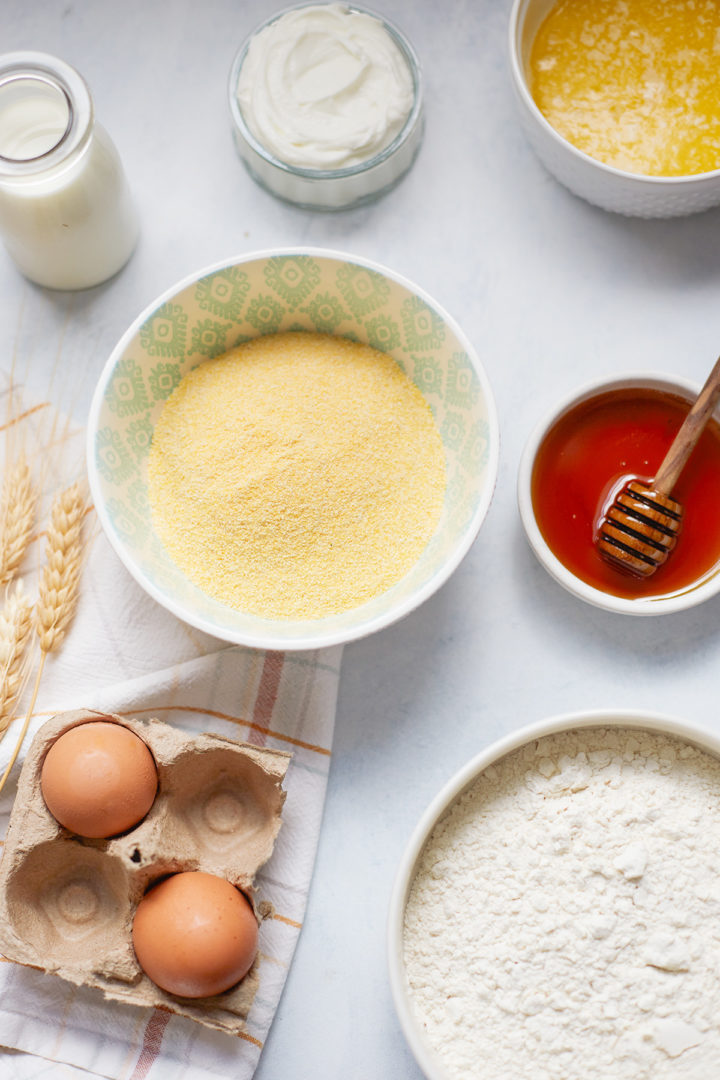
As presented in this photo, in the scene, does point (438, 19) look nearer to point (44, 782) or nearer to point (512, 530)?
point (512, 530)

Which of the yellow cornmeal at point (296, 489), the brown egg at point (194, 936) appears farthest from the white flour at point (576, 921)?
the yellow cornmeal at point (296, 489)

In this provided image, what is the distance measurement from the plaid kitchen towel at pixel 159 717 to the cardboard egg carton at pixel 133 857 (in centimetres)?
7

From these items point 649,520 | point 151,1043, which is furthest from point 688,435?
point 151,1043

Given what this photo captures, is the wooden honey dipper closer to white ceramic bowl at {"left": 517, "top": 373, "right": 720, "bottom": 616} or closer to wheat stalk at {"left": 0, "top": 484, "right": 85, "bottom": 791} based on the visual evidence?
white ceramic bowl at {"left": 517, "top": 373, "right": 720, "bottom": 616}

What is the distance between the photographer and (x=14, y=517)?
1329 millimetres

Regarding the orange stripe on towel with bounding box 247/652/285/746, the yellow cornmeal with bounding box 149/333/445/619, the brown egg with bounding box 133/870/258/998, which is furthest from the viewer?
the orange stripe on towel with bounding box 247/652/285/746

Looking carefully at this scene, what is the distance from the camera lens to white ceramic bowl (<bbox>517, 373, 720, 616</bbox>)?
1272mm

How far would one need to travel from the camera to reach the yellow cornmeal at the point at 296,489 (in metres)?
1.24

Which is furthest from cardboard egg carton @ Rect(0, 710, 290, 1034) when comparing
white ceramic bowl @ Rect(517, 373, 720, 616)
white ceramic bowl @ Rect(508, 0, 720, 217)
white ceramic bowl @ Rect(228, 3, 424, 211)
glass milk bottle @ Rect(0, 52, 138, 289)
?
white ceramic bowl @ Rect(508, 0, 720, 217)

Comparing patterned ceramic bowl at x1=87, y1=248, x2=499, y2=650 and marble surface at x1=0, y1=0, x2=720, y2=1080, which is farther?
marble surface at x1=0, y1=0, x2=720, y2=1080

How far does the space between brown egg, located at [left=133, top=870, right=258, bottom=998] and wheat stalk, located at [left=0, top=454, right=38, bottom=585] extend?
1.59ft

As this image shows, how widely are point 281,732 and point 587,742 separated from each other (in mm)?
416

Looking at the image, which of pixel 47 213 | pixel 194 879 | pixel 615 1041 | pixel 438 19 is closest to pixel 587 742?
pixel 615 1041

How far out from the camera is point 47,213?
121 cm
